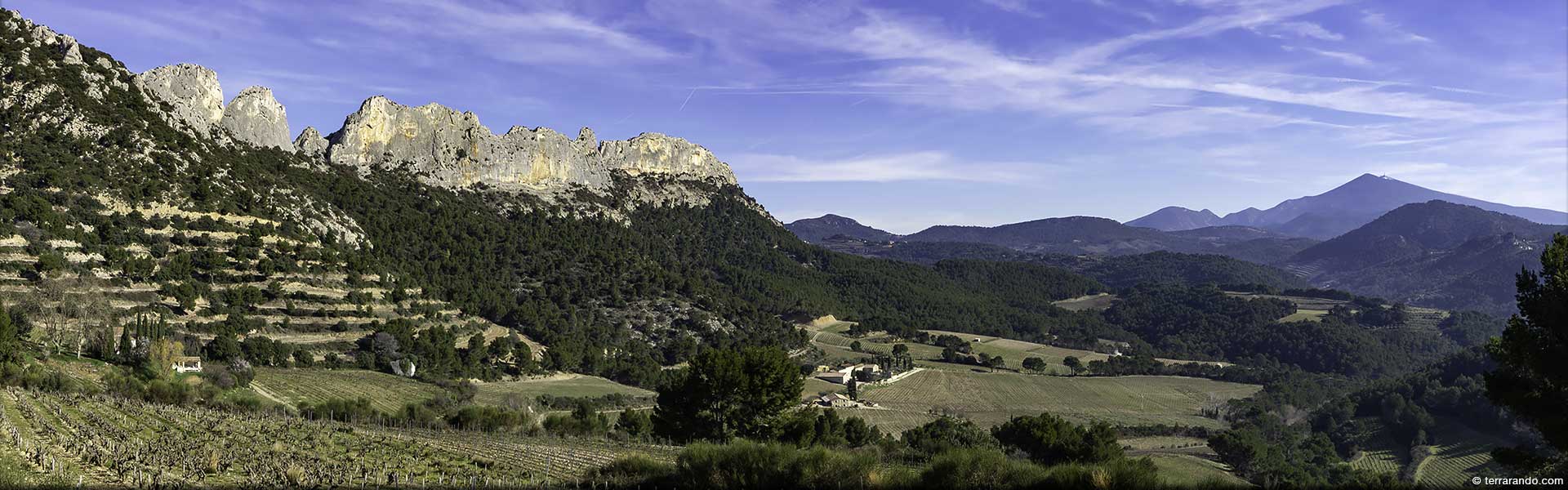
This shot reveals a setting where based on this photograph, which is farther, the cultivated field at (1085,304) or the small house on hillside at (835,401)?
the cultivated field at (1085,304)

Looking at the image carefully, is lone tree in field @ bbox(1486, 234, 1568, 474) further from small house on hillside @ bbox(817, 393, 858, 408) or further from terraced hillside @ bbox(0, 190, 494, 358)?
terraced hillside @ bbox(0, 190, 494, 358)

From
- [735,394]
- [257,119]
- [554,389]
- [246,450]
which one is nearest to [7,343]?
[246,450]

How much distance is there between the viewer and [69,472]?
576 inches

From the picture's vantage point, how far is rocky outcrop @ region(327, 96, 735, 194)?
370 ft

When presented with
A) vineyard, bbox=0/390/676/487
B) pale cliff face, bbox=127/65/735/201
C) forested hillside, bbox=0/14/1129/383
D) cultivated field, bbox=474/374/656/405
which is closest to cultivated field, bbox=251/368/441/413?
cultivated field, bbox=474/374/656/405

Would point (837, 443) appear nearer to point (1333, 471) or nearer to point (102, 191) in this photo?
point (1333, 471)

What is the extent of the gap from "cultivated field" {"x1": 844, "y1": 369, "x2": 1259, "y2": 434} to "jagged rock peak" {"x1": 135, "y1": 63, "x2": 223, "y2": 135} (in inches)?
2989

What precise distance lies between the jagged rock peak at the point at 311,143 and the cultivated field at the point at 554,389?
58975 millimetres

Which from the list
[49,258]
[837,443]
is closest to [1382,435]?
[837,443]

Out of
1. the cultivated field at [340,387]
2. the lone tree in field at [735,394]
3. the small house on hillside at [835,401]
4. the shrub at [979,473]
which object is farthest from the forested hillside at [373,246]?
the shrub at [979,473]

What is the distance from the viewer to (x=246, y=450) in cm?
2050

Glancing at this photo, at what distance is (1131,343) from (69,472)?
154162 millimetres

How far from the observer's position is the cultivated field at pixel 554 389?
57263 mm

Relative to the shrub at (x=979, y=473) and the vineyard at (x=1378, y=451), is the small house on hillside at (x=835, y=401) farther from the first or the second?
the shrub at (x=979, y=473)
